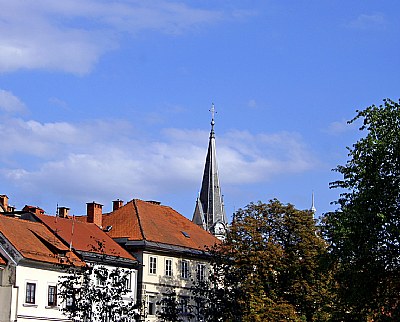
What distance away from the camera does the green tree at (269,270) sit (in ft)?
212

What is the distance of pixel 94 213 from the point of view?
Answer: 81.4 m

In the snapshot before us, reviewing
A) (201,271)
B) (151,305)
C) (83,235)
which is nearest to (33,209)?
(83,235)

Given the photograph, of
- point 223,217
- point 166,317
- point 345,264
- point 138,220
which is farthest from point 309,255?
point 223,217

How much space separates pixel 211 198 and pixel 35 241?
95.4 metres

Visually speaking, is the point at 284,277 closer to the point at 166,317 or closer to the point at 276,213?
the point at 276,213

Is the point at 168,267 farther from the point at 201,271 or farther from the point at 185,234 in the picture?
the point at 185,234

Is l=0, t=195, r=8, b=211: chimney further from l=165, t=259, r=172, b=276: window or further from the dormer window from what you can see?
the dormer window

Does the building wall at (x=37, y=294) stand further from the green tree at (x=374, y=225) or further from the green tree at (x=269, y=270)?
the green tree at (x=374, y=225)

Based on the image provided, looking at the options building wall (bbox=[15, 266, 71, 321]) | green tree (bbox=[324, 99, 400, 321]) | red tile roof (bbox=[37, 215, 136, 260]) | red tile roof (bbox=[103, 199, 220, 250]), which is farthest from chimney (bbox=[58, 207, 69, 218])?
green tree (bbox=[324, 99, 400, 321])

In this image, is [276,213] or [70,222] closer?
[276,213]

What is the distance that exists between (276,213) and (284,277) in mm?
5188

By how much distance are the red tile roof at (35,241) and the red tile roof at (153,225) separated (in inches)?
406

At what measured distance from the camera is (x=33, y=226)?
70.6m

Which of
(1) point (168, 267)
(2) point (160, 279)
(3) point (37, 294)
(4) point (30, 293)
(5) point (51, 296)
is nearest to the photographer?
(4) point (30, 293)
